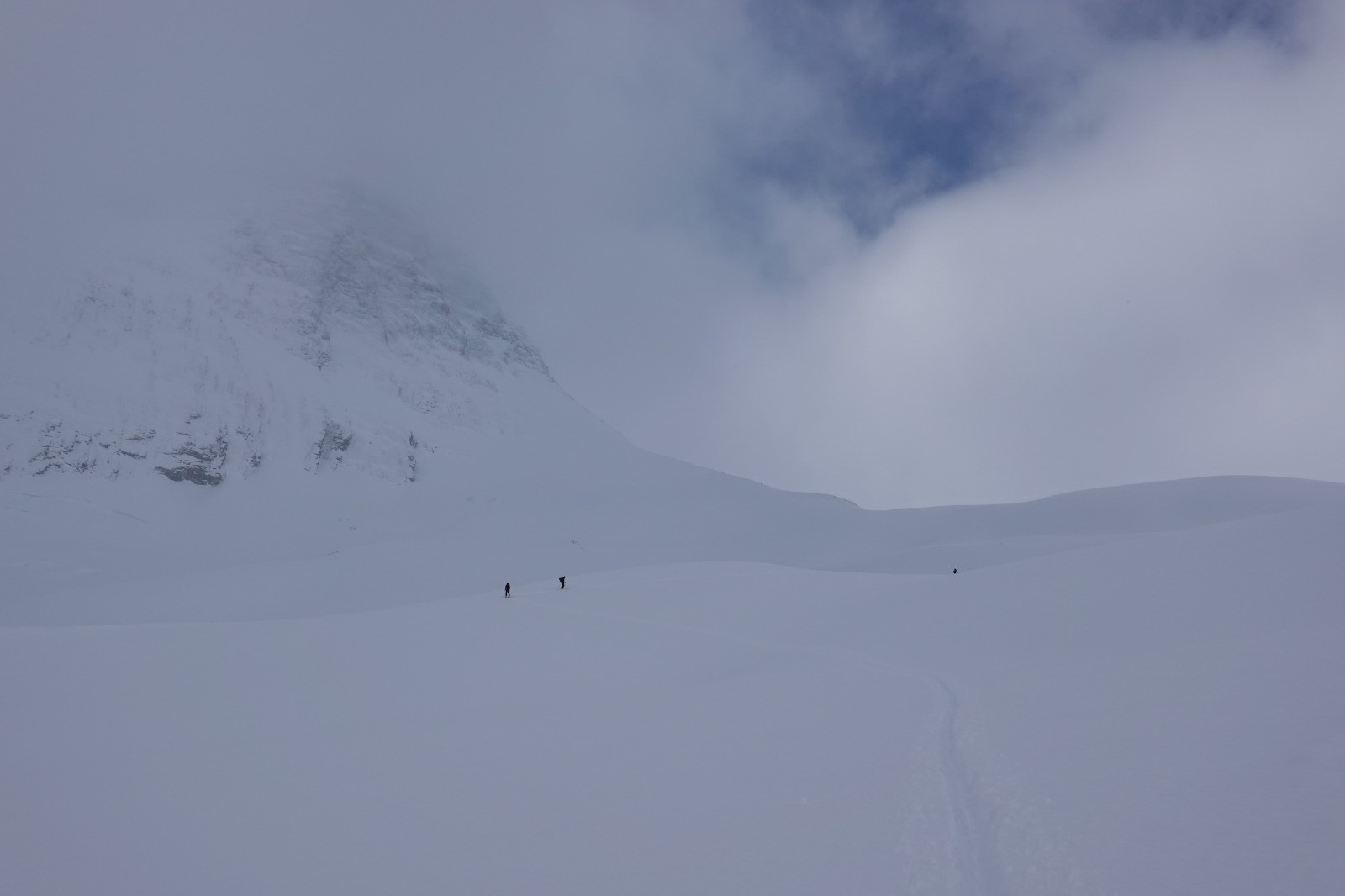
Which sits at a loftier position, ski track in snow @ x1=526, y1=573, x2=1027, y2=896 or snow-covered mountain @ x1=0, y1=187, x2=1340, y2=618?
snow-covered mountain @ x1=0, y1=187, x2=1340, y2=618

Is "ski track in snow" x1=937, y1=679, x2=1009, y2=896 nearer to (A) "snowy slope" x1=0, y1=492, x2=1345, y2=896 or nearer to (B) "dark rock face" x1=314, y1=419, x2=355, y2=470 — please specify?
(A) "snowy slope" x1=0, y1=492, x2=1345, y2=896

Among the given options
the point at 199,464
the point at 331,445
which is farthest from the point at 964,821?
the point at 331,445

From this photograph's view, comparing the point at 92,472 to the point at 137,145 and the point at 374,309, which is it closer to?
the point at 374,309

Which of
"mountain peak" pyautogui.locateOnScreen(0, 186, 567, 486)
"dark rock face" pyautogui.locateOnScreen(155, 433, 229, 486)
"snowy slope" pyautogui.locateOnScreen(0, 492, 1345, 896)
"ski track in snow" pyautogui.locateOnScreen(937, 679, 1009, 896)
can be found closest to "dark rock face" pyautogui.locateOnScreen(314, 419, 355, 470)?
"mountain peak" pyautogui.locateOnScreen(0, 186, 567, 486)

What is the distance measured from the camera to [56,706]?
34.3 ft

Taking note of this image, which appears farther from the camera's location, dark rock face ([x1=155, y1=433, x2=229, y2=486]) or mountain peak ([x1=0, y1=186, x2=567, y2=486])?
dark rock face ([x1=155, y1=433, x2=229, y2=486])

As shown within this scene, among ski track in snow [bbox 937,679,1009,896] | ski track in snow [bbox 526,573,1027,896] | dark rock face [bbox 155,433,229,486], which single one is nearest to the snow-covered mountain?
dark rock face [bbox 155,433,229,486]

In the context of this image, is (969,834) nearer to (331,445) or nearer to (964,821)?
(964,821)

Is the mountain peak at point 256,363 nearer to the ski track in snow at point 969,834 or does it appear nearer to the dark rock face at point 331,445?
the dark rock face at point 331,445

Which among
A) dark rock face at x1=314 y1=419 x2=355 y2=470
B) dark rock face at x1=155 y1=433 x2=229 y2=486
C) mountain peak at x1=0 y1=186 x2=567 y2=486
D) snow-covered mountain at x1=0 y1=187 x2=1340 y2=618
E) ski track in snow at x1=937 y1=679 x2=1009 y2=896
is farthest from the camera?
dark rock face at x1=314 y1=419 x2=355 y2=470

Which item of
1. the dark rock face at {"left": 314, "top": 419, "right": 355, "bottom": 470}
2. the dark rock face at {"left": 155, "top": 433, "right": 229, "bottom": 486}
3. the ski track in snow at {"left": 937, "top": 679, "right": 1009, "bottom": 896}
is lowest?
the ski track in snow at {"left": 937, "top": 679, "right": 1009, "bottom": 896}

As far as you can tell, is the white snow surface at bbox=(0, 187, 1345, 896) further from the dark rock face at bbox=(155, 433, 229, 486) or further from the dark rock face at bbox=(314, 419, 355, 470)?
the dark rock face at bbox=(314, 419, 355, 470)

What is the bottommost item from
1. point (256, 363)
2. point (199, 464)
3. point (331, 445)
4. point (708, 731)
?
point (708, 731)

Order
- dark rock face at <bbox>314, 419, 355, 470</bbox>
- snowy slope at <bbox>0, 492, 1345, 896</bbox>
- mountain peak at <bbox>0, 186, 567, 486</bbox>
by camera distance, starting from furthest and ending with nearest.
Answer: dark rock face at <bbox>314, 419, 355, 470</bbox> < mountain peak at <bbox>0, 186, 567, 486</bbox> < snowy slope at <bbox>0, 492, 1345, 896</bbox>
